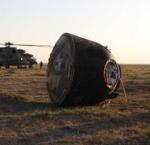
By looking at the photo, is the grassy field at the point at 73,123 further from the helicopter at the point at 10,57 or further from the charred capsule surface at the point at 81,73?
the helicopter at the point at 10,57

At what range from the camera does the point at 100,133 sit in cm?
1229

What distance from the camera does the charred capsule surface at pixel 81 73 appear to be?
52.5 ft

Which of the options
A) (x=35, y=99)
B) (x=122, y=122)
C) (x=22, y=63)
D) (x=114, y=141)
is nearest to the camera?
(x=114, y=141)

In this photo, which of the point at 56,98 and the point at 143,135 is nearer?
the point at 143,135

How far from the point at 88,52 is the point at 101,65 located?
1.85 feet

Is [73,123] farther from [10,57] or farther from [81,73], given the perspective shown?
[10,57]

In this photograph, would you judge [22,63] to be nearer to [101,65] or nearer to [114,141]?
[101,65]

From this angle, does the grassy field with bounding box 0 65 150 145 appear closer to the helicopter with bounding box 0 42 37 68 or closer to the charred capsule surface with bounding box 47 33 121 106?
the charred capsule surface with bounding box 47 33 121 106

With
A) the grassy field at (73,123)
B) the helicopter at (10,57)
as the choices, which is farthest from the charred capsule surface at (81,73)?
the helicopter at (10,57)

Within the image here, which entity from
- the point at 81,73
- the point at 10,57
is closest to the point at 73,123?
the point at 81,73

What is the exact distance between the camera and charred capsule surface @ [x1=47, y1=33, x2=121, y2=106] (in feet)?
52.5

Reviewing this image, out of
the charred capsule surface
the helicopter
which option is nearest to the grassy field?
the charred capsule surface

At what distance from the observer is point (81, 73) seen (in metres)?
15.9

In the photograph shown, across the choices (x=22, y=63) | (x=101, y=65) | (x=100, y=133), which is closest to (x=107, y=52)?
(x=101, y=65)
